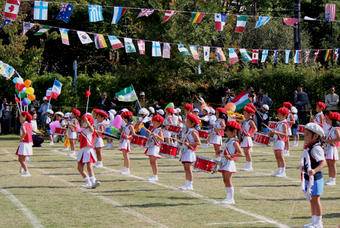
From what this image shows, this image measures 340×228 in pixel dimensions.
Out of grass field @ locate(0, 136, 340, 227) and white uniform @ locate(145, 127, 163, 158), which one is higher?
white uniform @ locate(145, 127, 163, 158)

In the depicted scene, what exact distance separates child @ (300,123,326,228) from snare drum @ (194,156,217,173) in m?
2.49

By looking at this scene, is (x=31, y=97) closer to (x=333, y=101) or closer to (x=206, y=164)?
(x=333, y=101)

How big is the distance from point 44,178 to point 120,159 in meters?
4.54

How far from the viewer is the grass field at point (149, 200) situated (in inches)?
343

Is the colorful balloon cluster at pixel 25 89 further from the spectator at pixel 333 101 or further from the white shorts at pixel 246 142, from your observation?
the spectator at pixel 333 101

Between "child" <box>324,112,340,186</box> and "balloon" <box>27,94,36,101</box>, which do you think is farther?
"balloon" <box>27,94,36,101</box>

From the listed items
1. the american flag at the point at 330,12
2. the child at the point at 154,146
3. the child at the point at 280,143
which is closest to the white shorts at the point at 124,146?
the child at the point at 154,146

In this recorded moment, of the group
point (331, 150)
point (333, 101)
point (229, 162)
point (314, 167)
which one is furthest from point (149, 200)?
point (333, 101)

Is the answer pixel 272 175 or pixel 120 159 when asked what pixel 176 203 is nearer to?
pixel 272 175

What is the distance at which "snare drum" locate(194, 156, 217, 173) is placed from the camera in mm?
10336

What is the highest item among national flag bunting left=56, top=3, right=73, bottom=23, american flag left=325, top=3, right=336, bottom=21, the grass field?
american flag left=325, top=3, right=336, bottom=21

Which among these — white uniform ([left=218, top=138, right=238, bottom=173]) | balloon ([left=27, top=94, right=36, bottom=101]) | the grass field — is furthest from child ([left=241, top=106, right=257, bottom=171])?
balloon ([left=27, top=94, right=36, bottom=101])

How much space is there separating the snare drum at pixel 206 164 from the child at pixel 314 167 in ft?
8.16

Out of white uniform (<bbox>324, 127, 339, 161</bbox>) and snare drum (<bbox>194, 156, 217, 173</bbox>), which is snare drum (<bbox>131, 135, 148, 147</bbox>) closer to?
snare drum (<bbox>194, 156, 217, 173</bbox>)
